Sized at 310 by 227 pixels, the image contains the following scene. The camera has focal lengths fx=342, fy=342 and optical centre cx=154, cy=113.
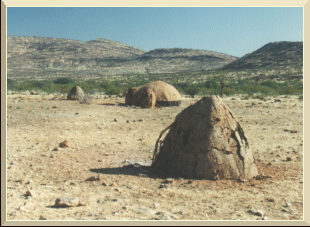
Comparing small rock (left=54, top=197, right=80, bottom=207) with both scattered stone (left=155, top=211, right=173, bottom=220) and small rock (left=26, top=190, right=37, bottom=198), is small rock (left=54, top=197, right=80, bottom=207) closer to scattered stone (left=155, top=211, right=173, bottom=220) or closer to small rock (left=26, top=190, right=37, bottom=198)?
small rock (left=26, top=190, right=37, bottom=198)

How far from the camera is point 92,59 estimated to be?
88125mm

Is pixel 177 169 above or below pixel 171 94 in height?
below

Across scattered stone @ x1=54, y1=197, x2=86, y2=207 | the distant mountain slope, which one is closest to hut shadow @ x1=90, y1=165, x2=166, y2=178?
scattered stone @ x1=54, y1=197, x2=86, y2=207

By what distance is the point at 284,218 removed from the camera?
360 cm

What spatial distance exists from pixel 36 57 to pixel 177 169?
296 ft

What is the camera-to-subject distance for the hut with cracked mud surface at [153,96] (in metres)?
14.4

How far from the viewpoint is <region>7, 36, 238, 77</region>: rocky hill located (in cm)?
8075

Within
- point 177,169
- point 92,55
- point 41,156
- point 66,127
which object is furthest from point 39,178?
point 92,55

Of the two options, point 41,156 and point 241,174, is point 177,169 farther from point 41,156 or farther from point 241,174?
point 41,156

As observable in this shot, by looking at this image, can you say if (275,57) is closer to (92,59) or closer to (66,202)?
(92,59)

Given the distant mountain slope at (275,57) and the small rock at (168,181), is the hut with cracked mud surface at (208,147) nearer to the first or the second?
the small rock at (168,181)

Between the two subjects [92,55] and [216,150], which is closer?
[216,150]

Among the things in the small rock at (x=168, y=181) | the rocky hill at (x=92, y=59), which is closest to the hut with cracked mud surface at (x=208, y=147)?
the small rock at (x=168, y=181)

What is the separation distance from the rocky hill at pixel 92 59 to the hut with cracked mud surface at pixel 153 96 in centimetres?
6123
